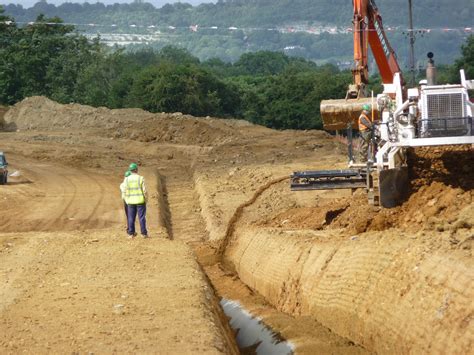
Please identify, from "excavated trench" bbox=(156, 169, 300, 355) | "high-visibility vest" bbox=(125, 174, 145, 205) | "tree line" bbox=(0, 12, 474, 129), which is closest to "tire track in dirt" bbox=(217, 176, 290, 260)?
"excavated trench" bbox=(156, 169, 300, 355)

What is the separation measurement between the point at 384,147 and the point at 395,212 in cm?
127

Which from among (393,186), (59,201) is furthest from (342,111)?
(59,201)

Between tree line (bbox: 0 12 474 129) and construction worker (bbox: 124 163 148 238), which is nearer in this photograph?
construction worker (bbox: 124 163 148 238)

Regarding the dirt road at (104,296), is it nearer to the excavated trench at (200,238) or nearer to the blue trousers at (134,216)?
the blue trousers at (134,216)

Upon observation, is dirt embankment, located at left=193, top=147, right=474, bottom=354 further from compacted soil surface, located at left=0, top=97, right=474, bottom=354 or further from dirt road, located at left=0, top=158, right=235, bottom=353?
dirt road, located at left=0, top=158, right=235, bottom=353

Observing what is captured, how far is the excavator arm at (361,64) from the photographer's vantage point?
89.4 ft

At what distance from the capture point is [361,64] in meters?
28.6

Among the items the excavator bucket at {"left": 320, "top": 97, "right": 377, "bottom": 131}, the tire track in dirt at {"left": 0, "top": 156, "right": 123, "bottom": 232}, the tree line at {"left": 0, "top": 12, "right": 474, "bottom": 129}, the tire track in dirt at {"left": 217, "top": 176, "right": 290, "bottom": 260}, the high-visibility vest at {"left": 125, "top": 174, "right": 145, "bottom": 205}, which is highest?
the excavator bucket at {"left": 320, "top": 97, "right": 377, "bottom": 131}

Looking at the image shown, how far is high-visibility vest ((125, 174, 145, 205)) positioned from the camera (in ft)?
77.2

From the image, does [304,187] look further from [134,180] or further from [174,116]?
[174,116]

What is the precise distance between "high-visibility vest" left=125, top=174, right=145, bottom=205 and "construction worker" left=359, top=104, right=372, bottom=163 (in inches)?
180

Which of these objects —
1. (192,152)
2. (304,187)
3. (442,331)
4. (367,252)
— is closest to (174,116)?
(192,152)

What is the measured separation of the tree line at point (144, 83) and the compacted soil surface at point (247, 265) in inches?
1490

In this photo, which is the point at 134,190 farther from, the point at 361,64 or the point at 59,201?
the point at 59,201
